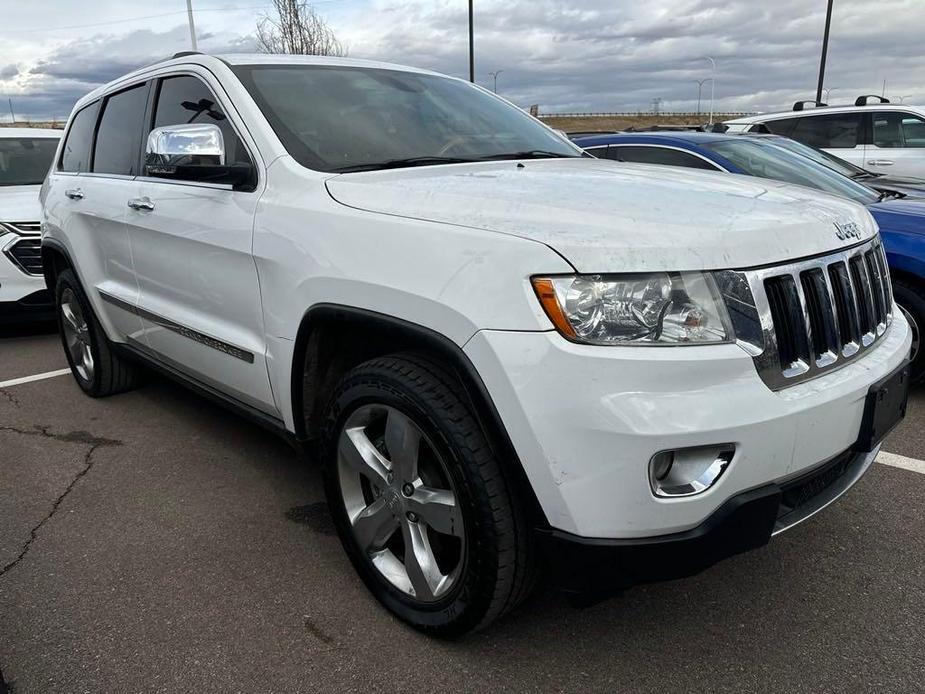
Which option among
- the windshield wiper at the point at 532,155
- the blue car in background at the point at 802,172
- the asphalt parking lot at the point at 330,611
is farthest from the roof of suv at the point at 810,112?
the asphalt parking lot at the point at 330,611

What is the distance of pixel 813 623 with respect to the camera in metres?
2.32

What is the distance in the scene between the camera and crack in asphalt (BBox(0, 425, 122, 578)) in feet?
9.45

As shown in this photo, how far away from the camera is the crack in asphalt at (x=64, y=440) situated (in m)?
2.88

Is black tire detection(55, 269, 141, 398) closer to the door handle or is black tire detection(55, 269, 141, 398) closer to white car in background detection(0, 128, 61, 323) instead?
the door handle

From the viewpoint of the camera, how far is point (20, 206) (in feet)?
20.9

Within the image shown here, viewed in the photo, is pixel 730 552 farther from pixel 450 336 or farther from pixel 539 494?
pixel 450 336

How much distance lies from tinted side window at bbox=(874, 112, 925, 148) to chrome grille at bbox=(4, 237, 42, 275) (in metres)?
9.25

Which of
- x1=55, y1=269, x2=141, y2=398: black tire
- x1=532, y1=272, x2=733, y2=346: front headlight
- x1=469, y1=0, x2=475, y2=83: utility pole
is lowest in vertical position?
x1=55, y1=269, x2=141, y2=398: black tire

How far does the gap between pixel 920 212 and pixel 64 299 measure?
5057 mm

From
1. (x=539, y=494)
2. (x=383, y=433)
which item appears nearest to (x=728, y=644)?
(x=539, y=494)

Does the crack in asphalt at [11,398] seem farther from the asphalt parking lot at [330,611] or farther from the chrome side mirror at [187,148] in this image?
the chrome side mirror at [187,148]

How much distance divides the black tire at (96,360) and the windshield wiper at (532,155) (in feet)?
8.39

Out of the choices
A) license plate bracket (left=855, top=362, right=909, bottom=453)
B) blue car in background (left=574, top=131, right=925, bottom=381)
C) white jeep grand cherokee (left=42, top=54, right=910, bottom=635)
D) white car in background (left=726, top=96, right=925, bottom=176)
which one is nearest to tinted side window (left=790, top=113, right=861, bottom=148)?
white car in background (left=726, top=96, right=925, bottom=176)

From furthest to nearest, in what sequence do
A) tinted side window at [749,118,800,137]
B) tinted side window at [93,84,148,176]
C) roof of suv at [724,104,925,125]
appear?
tinted side window at [749,118,800,137] → roof of suv at [724,104,925,125] → tinted side window at [93,84,148,176]
